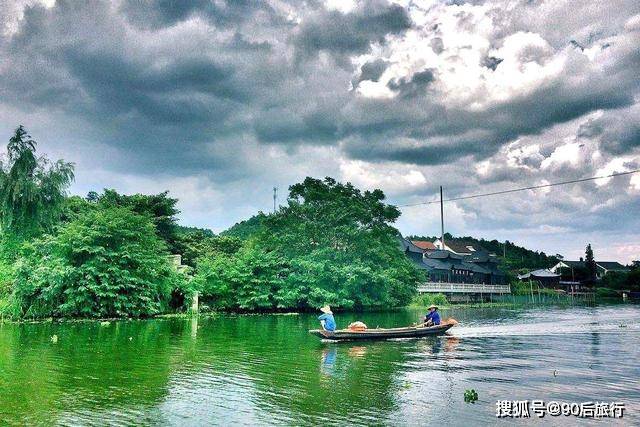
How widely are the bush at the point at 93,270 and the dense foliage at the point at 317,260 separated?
669 cm

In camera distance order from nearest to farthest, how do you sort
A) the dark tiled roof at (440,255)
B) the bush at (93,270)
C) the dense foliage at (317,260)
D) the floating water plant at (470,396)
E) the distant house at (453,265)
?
the floating water plant at (470,396), the bush at (93,270), the dense foliage at (317,260), the distant house at (453,265), the dark tiled roof at (440,255)

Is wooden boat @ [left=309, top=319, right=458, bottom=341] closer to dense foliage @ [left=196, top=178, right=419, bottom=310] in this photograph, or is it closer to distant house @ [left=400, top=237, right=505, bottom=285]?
dense foliage @ [left=196, top=178, right=419, bottom=310]

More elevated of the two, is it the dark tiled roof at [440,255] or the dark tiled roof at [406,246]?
the dark tiled roof at [406,246]

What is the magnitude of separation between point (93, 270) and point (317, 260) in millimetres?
19476

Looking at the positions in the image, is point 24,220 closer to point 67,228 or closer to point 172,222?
point 67,228

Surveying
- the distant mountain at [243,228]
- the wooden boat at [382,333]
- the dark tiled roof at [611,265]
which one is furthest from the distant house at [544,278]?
the wooden boat at [382,333]

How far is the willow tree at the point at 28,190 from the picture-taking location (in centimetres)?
3816

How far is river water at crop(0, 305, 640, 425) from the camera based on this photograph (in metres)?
11.6

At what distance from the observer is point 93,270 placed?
119ft

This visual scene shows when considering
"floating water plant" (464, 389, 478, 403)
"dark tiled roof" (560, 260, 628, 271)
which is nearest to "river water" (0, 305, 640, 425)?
"floating water plant" (464, 389, 478, 403)

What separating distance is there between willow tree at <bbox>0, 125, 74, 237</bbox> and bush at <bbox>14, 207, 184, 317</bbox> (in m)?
1.85

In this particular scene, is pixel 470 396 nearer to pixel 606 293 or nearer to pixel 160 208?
pixel 160 208

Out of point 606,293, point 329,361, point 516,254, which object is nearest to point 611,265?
point 516,254

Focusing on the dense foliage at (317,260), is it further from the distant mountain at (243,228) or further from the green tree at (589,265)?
the green tree at (589,265)
